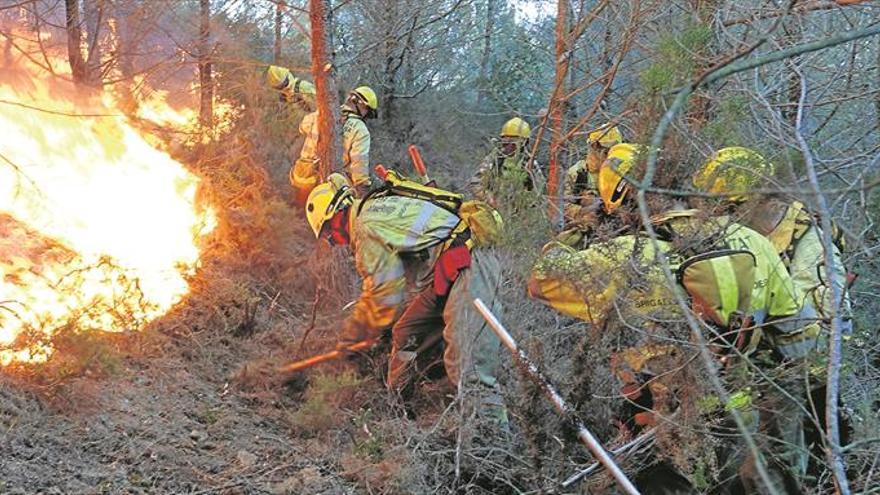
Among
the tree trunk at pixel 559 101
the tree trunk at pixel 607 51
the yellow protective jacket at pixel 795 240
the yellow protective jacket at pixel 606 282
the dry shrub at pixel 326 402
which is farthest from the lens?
the tree trunk at pixel 607 51

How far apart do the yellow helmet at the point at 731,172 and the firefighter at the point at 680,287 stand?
0.56ft

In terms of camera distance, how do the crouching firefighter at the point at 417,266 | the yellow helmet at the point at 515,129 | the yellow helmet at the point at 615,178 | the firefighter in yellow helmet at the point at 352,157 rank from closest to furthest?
the yellow helmet at the point at 615,178 < the crouching firefighter at the point at 417,266 < the firefighter in yellow helmet at the point at 352,157 < the yellow helmet at the point at 515,129

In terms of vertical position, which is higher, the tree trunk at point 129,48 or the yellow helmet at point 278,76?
the tree trunk at point 129,48

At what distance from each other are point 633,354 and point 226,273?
4.82 meters

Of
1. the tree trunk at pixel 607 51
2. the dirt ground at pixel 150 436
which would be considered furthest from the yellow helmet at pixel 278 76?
the dirt ground at pixel 150 436

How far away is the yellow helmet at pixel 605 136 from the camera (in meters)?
6.23

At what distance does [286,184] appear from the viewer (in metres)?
10.3

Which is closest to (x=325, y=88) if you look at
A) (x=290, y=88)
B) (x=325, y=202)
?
(x=325, y=202)

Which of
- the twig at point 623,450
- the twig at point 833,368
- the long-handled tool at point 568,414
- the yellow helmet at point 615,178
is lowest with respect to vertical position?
the twig at point 623,450

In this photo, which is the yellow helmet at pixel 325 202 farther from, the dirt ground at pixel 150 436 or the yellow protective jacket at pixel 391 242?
the dirt ground at pixel 150 436

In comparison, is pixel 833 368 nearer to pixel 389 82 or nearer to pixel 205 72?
pixel 205 72

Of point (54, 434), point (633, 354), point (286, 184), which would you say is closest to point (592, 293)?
point (633, 354)

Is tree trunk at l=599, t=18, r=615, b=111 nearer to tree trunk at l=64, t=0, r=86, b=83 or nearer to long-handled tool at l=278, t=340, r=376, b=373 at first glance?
long-handled tool at l=278, t=340, r=376, b=373

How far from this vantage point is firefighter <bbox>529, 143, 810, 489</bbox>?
404 centimetres
